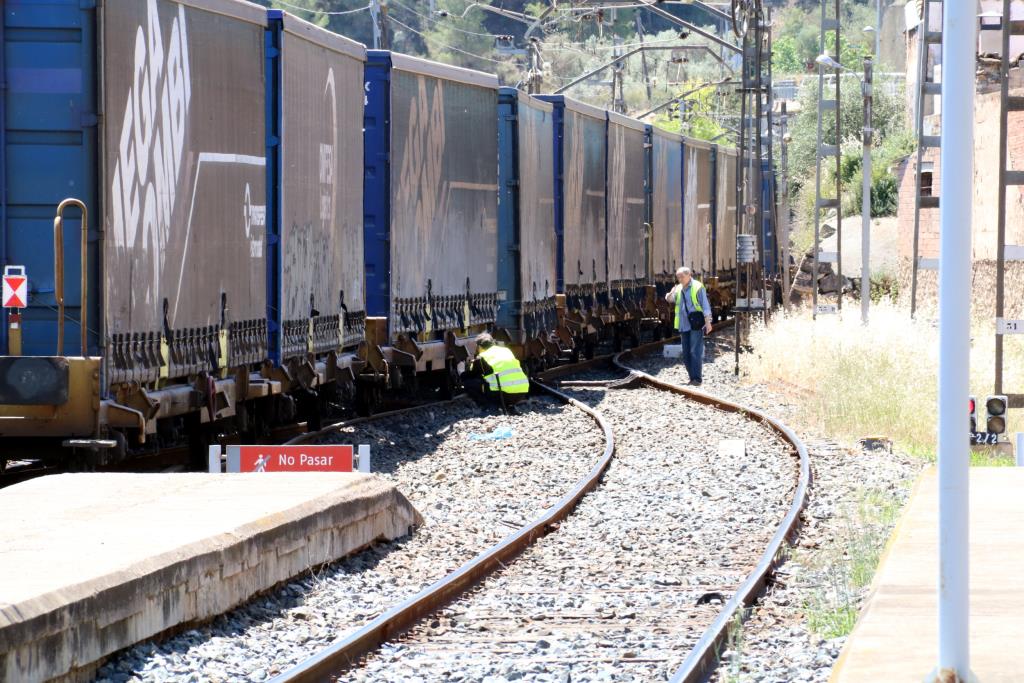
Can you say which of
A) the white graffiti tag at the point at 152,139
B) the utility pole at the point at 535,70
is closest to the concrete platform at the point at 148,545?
the white graffiti tag at the point at 152,139

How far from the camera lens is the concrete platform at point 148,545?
261 inches

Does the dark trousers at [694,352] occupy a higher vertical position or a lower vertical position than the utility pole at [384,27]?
lower

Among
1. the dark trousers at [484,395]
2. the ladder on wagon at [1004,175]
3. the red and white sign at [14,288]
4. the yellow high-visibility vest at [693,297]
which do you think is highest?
the ladder on wagon at [1004,175]

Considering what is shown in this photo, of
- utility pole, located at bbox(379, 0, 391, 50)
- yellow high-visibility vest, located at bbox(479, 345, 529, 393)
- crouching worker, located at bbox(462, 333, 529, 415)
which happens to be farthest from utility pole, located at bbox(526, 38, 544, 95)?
yellow high-visibility vest, located at bbox(479, 345, 529, 393)

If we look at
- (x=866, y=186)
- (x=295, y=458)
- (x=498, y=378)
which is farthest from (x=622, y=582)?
(x=866, y=186)

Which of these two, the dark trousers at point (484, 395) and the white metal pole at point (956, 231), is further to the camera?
the dark trousers at point (484, 395)

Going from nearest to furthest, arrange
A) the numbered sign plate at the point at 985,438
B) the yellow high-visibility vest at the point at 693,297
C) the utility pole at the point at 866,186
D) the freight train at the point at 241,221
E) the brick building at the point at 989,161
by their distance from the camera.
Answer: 1. the freight train at the point at 241,221
2. the numbered sign plate at the point at 985,438
3. the brick building at the point at 989,161
4. the yellow high-visibility vest at the point at 693,297
5. the utility pole at the point at 866,186

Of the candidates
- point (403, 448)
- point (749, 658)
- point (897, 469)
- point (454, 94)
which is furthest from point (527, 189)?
point (749, 658)

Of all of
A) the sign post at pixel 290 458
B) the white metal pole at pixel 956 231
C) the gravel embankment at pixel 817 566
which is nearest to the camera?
the white metal pole at pixel 956 231

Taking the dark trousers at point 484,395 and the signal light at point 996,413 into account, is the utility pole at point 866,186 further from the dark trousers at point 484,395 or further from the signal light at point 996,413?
the signal light at point 996,413

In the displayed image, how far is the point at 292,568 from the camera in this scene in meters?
9.06

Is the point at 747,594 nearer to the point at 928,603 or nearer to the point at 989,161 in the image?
the point at 928,603

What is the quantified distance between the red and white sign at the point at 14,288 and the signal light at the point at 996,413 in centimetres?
683

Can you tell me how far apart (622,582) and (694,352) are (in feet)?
47.1
